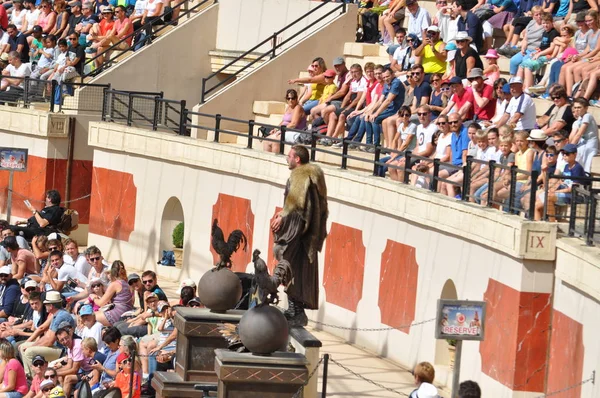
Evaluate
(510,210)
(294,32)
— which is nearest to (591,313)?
(510,210)

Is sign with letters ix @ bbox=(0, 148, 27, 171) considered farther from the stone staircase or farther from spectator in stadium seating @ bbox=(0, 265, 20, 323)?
the stone staircase

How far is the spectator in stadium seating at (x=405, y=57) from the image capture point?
A: 26516 mm

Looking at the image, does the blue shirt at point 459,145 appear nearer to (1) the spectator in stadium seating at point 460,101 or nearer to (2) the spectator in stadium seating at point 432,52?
(1) the spectator in stadium seating at point 460,101

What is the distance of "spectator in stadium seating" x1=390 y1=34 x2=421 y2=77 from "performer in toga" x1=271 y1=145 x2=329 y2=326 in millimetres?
8502

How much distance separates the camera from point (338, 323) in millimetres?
23047

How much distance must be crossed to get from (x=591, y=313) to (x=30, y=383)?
23.5 feet

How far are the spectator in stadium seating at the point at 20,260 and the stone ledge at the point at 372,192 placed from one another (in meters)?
4.05

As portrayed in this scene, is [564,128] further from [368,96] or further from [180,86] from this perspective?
[180,86]

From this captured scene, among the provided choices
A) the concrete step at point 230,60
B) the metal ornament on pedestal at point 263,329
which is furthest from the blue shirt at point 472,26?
the metal ornament on pedestal at point 263,329

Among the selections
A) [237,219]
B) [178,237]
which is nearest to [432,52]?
[237,219]

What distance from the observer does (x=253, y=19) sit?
32.9m

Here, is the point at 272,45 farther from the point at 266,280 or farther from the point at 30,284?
the point at 266,280

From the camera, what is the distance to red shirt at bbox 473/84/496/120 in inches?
914

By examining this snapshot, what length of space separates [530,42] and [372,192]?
14.2ft
